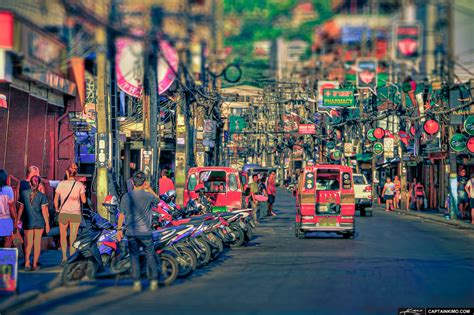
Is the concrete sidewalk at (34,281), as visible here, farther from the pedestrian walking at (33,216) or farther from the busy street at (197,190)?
the pedestrian walking at (33,216)

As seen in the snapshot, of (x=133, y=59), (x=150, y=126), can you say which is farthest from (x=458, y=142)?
(x=133, y=59)

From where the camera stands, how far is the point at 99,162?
2003 cm

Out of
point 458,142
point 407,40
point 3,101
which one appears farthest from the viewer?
point 458,142

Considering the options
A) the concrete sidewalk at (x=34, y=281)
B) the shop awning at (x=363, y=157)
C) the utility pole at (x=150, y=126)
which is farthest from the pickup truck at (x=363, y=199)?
the concrete sidewalk at (x=34, y=281)

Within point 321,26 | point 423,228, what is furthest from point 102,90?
point 423,228

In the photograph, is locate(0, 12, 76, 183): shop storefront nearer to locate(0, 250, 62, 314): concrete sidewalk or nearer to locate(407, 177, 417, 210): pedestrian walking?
locate(0, 250, 62, 314): concrete sidewalk

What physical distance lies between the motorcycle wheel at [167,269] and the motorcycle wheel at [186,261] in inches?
20.6

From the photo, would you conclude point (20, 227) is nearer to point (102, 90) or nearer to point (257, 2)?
point (102, 90)

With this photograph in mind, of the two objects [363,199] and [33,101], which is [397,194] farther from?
[33,101]

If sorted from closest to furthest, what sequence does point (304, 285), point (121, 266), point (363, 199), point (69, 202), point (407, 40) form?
1. point (304, 285)
2. point (121, 266)
3. point (407, 40)
4. point (69, 202)
5. point (363, 199)

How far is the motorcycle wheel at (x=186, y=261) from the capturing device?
14773 mm

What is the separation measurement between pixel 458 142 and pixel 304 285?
21546mm

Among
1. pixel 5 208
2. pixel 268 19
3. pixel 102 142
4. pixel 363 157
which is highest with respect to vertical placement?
pixel 268 19

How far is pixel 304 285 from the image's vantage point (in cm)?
1379
